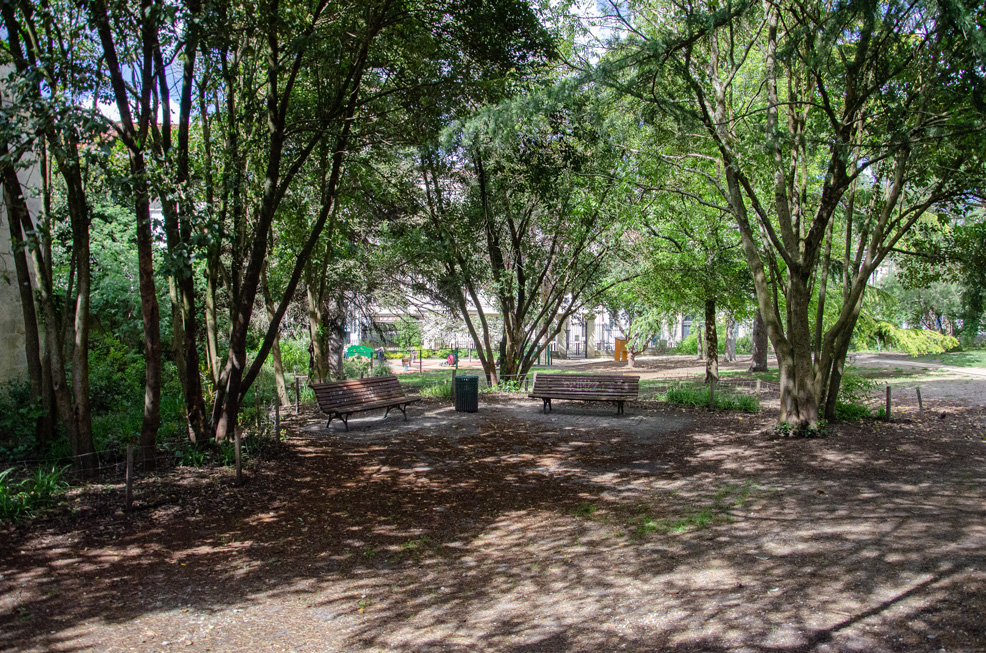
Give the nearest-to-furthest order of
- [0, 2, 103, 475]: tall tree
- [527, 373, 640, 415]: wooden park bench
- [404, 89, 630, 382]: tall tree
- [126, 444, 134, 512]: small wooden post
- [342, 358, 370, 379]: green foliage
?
[0, 2, 103, 475]: tall tree, [126, 444, 134, 512]: small wooden post, [527, 373, 640, 415]: wooden park bench, [404, 89, 630, 382]: tall tree, [342, 358, 370, 379]: green foliage

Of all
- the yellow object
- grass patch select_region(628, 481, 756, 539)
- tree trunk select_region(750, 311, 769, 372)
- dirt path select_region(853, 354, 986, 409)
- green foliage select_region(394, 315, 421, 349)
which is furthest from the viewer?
green foliage select_region(394, 315, 421, 349)

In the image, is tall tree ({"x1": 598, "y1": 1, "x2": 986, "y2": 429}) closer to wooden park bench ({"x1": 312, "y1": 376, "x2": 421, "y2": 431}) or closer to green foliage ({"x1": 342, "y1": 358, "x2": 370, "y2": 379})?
wooden park bench ({"x1": 312, "y1": 376, "x2": 421, "y2": 431})

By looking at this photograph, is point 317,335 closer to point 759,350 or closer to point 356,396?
point 356,396

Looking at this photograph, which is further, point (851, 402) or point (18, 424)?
point (851, 402)

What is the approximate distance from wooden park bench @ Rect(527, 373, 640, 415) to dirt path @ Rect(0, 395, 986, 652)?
3.69 metres

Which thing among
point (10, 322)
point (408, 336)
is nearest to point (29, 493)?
point (10, 322)

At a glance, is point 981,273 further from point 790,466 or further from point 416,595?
point 416,595

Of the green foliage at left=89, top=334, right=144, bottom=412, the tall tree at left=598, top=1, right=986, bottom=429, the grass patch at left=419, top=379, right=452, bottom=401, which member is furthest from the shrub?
the tall tree at left=598, top=1, right=986, bottom=429

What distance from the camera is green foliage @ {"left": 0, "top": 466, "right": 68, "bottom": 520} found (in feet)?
21.4

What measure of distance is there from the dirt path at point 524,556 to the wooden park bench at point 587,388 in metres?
3.69

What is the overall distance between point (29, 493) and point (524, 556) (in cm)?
517

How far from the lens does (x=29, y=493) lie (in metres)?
6.79

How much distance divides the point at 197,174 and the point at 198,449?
3.76 m

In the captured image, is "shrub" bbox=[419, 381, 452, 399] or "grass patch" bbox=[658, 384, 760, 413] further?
"shrub" bbox=[419, 381, 452, 399]
